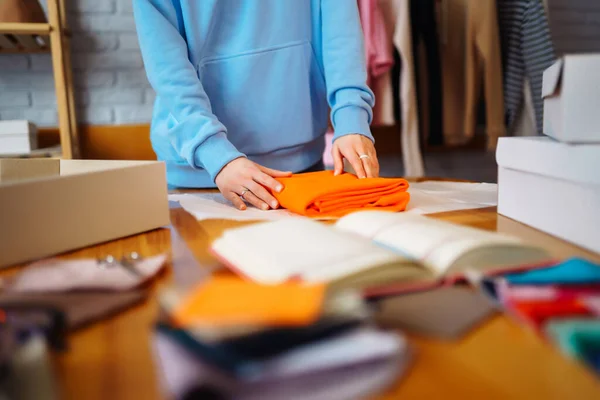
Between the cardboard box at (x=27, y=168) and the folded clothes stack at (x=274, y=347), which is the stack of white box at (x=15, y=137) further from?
the folded clothes stack at (x=274, y=347)

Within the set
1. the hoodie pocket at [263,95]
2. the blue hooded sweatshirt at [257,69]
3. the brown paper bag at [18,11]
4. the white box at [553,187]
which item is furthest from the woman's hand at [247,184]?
the brown paper bag at [18,11]

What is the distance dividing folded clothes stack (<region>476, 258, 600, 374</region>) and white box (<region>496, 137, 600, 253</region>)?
175mm

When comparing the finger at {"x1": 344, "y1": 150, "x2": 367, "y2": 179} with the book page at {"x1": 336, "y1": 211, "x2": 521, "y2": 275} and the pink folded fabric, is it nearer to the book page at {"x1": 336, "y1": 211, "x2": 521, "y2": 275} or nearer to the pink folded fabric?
the book page at {"x1": 336, "y1": 211, "x2": 521, "y2": 275}

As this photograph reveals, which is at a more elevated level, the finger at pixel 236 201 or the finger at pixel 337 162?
the finger at pixel 337 162

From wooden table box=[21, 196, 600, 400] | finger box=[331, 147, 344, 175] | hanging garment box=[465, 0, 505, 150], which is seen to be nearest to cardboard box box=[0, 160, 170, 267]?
wooden table box=[21, 196, 600, 400]

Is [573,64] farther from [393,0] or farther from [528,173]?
[393,0]

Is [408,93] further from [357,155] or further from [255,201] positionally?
[255,201]

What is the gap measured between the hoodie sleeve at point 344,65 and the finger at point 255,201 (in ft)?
0.89

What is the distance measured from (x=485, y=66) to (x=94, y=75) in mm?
1407

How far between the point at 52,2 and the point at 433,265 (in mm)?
1567

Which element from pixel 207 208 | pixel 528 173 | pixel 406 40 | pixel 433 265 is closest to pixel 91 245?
pixel 207 208

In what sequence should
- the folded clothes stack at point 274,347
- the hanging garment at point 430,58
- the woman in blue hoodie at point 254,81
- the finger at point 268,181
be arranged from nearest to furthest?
the folded clothes stack at point 274,347
the finger at point 268,181
the woman in blue hoodie at point 254,81
the hanging garment at point 430,58

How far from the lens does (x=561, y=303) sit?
0.33 metres

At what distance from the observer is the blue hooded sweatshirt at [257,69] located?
0.95 m
